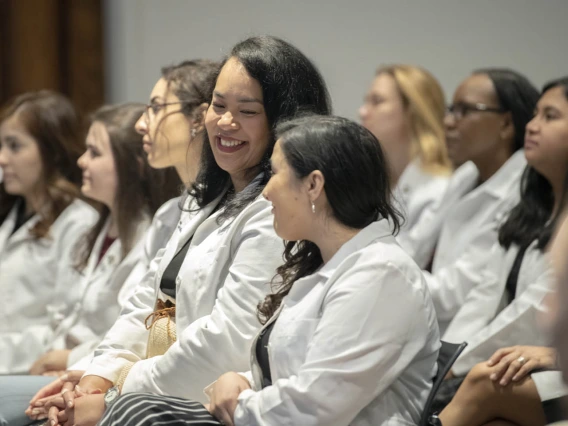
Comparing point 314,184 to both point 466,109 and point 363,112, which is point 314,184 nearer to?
point 466,109

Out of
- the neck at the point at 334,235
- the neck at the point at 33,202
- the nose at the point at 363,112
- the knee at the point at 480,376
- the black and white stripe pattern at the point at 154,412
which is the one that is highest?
the neck at the point at 334,235

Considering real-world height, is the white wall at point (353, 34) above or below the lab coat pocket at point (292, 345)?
above

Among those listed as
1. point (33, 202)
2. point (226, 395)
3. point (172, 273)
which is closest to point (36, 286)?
point (33, 202)

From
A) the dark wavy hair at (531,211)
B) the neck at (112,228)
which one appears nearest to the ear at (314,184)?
the dark wavy hair at (531,211)

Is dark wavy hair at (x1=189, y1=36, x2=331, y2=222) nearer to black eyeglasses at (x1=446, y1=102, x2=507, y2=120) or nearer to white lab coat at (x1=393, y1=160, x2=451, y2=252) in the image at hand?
black eyeglasses at (x1=446, y1=102, x2=507, y2=120)

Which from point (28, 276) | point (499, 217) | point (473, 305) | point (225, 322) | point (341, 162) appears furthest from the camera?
point (28, 276)

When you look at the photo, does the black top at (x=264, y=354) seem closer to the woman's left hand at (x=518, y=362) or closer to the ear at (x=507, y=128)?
the woman's left hand at (x=518, y=362)

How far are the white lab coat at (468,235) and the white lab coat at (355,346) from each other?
136 cm

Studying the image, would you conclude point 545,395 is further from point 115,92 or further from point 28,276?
point 115,92

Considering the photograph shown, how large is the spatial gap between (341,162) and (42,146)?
2273mm

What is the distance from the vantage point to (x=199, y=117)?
2.94 meters

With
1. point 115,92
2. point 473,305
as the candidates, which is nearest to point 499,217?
point 473,305

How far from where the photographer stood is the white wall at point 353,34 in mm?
4211

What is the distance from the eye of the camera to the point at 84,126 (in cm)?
405
